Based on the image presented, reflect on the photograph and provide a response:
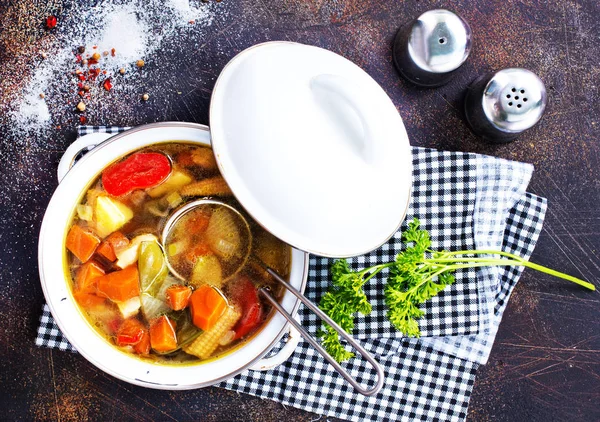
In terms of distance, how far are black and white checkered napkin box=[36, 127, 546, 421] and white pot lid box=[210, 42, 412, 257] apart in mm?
401

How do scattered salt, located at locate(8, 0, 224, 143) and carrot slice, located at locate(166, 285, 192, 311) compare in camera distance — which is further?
scattered salt, located at locate(8, 0, 224, 143)

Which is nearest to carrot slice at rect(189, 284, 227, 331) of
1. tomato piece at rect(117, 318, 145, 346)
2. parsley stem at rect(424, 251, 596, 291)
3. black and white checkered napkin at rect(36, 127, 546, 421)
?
tomato piece at rect(117, 318, 145, 346)

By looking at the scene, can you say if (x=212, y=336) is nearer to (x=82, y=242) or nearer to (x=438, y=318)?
(x=82, y=242)

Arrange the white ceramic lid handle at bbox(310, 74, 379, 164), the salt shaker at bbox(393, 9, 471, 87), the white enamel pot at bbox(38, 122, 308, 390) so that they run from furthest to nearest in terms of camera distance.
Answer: the salt shaker at bbox(393, 9, 471, 87) → the white enamel pot at bbox(38, 122, 308, 390) → the white ceramic lid handle at bbox(310, 74, 379, 164)

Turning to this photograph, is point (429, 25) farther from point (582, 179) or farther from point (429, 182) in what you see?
point (582, 179)

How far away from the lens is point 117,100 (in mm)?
1599

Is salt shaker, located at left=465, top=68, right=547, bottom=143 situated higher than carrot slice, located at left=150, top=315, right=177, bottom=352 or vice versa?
salt shaker, located at left=465, top=68, right=547, bottom=143

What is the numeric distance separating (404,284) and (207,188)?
555mm

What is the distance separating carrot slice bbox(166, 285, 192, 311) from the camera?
1381 mm

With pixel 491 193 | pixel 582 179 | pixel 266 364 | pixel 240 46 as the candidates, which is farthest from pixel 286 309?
pixel 582 179

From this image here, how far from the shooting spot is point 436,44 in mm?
1514

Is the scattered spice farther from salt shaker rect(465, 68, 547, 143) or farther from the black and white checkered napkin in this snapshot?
salt shaker rect(465, 68, 547, 143)

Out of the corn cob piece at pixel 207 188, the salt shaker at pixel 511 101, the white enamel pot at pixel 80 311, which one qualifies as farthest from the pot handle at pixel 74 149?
the salt shaker at pixel 511 101

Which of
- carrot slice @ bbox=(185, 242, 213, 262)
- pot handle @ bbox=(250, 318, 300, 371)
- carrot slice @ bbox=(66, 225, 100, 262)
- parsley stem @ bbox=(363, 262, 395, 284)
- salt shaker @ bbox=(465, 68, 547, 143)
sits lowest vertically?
pot handle @ bbox=(250, 318, 300, 371)
